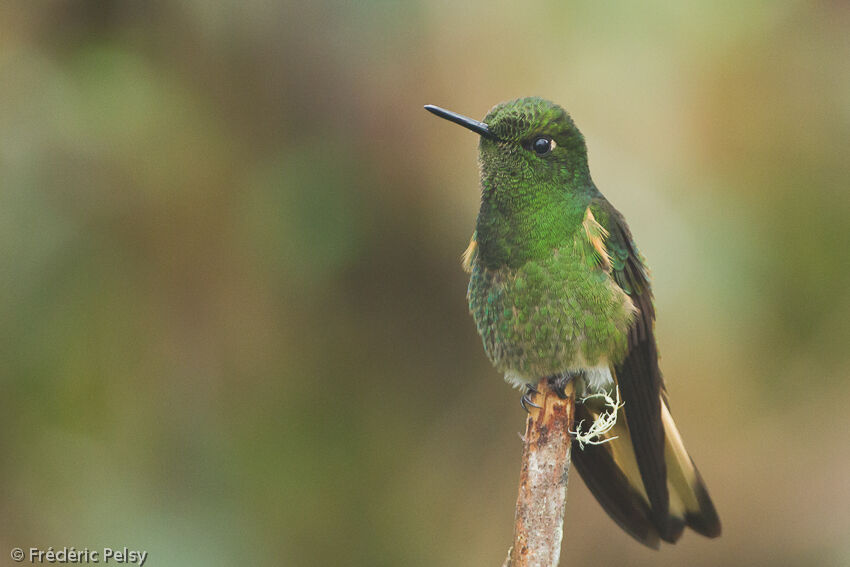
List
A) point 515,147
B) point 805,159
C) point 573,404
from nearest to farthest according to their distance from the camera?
point 515,147, point 573,404, point 805,159

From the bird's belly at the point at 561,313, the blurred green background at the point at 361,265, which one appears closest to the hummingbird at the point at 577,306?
the bird's belly at the point at 561,313

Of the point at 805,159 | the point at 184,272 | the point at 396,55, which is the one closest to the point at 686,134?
the point at 805,159

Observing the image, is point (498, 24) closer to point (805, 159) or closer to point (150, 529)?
point (805, 159)

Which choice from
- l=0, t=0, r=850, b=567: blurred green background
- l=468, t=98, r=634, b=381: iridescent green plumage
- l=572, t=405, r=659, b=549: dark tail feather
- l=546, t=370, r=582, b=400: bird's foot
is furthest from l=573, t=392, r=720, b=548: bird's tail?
l=0, t=0, r=850, b=567: blurred green background

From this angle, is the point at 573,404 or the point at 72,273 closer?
the point at 573,404

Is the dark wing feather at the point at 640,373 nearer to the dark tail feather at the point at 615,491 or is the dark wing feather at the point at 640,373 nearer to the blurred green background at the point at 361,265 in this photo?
the dark tail feather at the point at 615,491

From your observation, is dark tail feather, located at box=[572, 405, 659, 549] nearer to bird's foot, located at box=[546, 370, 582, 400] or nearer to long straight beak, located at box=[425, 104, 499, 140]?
bird's foot, located at box=[546, 370, 582, 400]
